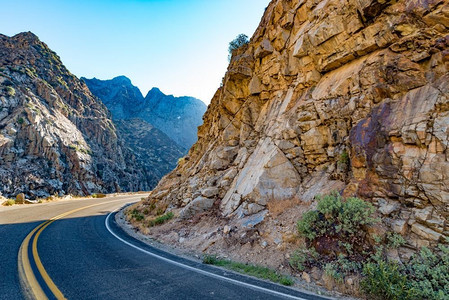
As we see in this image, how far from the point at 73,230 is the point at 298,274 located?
10843 millimetres

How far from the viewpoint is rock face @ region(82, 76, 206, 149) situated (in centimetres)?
14738

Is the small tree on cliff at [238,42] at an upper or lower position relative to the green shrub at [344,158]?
upper

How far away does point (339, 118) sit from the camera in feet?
33.0

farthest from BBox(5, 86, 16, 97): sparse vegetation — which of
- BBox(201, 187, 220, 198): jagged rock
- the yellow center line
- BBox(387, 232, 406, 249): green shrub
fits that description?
BBox(387, 232, 406, 249): green shrub

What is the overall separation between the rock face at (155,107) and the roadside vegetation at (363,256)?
448 feet

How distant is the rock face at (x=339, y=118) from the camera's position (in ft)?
22.4

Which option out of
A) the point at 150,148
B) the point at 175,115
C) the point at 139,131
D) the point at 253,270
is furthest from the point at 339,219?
the point at 175,115

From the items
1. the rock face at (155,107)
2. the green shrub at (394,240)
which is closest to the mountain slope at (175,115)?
the rock face at (155,107)

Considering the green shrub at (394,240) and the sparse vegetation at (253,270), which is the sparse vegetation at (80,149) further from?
the green shrub at (394,240)

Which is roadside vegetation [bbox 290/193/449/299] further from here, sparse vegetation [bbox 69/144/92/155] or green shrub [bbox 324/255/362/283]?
sparse vegetation [bbox 69/144/92/155]

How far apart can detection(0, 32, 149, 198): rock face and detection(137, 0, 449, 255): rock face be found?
35693mm

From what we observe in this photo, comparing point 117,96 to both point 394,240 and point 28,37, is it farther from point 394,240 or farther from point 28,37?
point 394,240

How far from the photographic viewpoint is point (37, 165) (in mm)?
39094

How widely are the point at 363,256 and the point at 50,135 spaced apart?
177 ft
